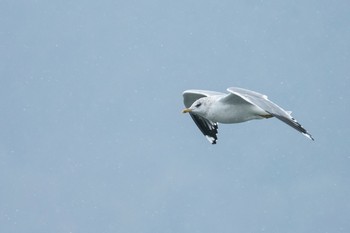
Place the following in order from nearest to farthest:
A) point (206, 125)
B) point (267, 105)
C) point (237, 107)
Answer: point (267, 105)
point (237, 107)
point (206, 125)

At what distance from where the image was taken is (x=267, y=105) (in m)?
8.62

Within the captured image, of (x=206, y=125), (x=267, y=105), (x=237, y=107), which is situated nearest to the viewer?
(x=267, y=105)

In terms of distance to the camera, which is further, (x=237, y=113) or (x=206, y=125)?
(x=206, y=125)

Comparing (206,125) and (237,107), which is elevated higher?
(237,107)

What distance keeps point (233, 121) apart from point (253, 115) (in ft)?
1.14

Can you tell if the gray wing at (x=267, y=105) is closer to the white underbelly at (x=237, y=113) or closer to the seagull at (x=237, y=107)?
the seagull at (x=237, y=107)

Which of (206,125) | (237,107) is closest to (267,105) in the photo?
(237,107)

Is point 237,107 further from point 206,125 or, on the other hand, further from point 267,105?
point 206,125

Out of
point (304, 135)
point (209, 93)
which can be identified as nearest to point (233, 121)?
point (209, 93)

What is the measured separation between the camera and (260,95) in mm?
9492

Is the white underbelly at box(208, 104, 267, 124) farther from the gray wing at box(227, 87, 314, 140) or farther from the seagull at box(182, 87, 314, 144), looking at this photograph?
the gray wing at box(227, 87, 314, 140)

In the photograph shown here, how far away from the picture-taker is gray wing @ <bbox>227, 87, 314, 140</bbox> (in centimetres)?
783

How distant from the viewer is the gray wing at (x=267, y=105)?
783cm

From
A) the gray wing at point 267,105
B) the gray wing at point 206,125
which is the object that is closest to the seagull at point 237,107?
the gray wing at point 267,105
